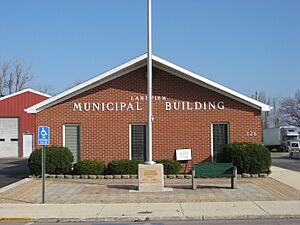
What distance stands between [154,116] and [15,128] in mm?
25791

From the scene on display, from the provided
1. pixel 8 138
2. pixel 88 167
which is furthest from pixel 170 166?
pixel 8 138

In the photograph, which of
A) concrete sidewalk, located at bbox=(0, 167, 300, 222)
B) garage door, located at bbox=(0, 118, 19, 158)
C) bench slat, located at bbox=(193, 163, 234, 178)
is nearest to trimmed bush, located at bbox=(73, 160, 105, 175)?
concrete sidewalk, located at bbox=(0, 167, 300, 222)

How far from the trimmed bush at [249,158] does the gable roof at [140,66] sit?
7.83ft

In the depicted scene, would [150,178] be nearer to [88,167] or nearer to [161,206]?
[161,206]

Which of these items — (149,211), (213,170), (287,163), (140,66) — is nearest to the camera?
(149,211)

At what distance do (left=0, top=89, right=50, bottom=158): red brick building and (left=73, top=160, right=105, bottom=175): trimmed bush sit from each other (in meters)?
24.5

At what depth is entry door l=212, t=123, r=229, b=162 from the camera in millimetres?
23828

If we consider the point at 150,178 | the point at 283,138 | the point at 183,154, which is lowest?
the point at 150,178

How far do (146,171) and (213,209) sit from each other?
4.85 meters

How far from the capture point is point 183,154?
23.6m

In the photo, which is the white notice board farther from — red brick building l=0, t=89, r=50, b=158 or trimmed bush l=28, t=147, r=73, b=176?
red brick building l=0, t=89, r=50, b=158

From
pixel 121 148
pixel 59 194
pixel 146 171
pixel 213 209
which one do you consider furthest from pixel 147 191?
pixel 121 148

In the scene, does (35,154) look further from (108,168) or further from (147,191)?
(147,191)

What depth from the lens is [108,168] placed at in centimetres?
2302
